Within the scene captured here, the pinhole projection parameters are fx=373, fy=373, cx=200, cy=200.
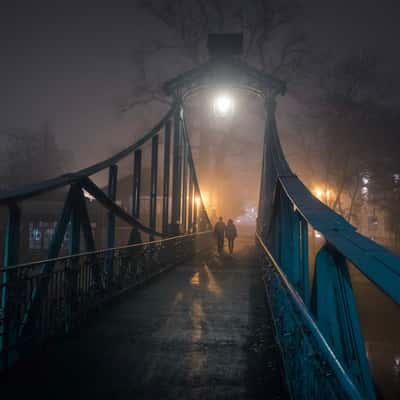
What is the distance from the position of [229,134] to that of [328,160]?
599 cm

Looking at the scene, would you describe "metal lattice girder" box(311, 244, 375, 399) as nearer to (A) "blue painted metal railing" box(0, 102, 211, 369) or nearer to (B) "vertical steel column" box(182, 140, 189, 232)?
(A) "blue painted metal railing" box(0, 102, 211, 369)

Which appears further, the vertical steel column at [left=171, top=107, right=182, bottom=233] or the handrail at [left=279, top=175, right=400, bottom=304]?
the vertical steel column at [left=171, top=107, right=182, bottom=233]

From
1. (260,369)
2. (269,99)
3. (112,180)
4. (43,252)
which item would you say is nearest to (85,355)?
(260,369)

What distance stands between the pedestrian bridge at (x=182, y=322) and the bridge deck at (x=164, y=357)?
1 centimetres

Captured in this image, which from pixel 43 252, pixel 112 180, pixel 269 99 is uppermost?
pixel 269 99

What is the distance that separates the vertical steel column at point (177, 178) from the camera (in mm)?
11641

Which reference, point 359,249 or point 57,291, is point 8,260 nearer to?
point 57,291

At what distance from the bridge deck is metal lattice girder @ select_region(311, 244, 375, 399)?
1.23 metres

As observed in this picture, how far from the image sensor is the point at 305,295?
2803 millimetres

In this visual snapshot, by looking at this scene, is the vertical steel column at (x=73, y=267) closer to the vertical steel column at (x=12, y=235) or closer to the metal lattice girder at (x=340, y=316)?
the vertical steel column at (x=12, y=235)

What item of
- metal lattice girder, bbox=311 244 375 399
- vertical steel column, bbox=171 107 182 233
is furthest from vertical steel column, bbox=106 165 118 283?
vertical steel column, bbox=171 107 182 233

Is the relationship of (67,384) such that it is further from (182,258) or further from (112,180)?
(182,258)

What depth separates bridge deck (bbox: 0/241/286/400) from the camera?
2.90 meters

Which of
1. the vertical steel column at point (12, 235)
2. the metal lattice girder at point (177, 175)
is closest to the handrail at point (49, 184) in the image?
the vertical steel column at point (12, 235)
